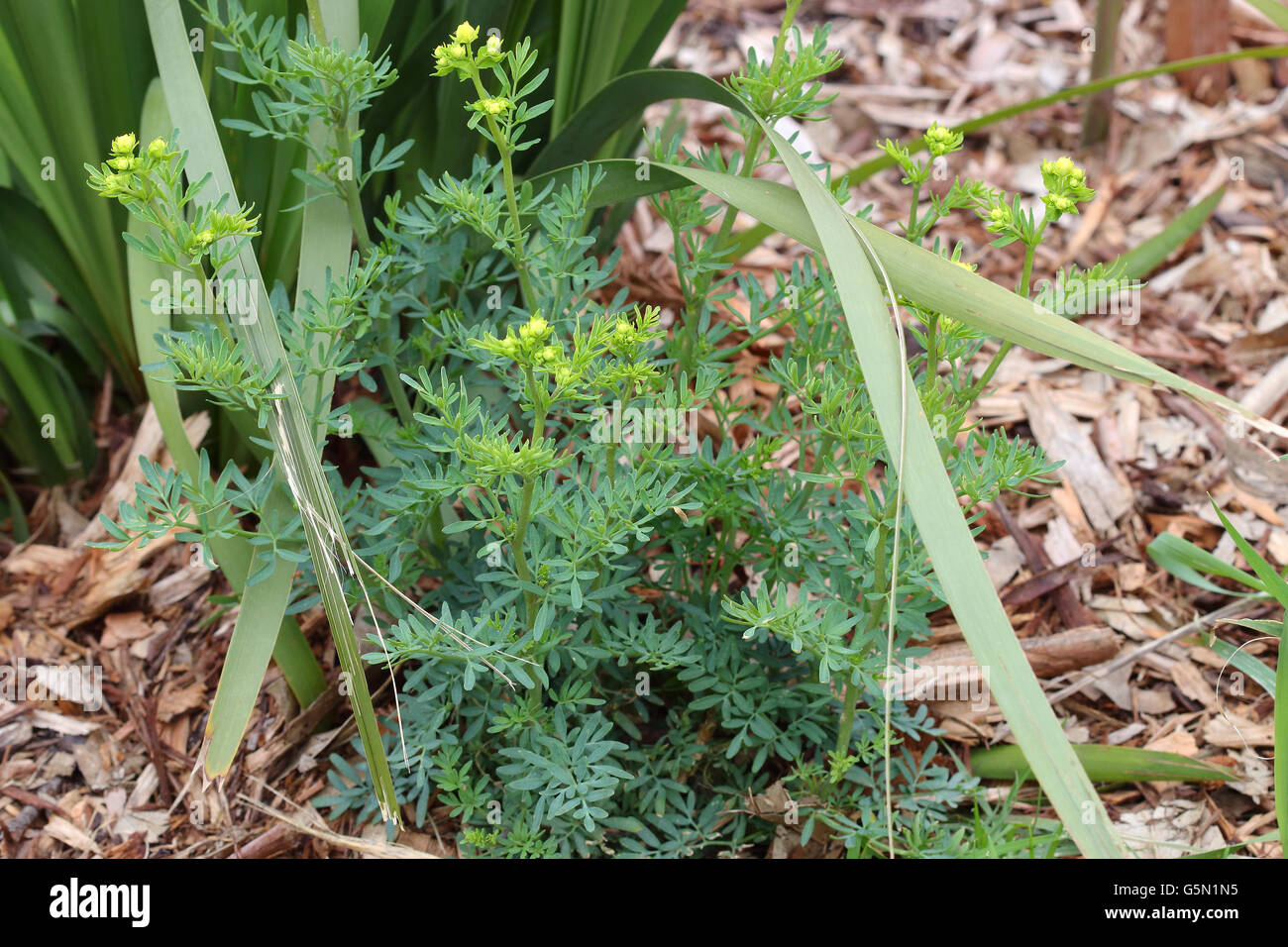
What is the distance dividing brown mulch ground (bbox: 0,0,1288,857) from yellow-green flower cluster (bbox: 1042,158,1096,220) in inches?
22.0

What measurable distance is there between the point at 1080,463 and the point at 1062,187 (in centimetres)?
96

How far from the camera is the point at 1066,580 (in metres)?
1.81

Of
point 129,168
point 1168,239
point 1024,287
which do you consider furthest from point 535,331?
point 1168,239

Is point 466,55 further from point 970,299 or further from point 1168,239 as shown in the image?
point 1168,239

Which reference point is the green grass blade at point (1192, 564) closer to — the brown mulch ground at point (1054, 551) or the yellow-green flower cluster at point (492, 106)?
the brown mulch ground at point (1054, 551)

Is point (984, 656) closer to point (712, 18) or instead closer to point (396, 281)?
point (396, 281)

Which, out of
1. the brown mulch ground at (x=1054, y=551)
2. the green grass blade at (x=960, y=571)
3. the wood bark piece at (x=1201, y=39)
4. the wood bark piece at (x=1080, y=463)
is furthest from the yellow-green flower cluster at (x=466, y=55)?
the wood bark piece at (x=1201, y=39)

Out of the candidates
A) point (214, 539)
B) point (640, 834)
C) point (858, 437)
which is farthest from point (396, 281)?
point (640, 834)

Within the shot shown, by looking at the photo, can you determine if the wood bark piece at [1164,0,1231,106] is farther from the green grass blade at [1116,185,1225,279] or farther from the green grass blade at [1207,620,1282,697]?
the green grass blade at [1207,620,1282,697]

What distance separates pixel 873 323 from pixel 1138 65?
224cm

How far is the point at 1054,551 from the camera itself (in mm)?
1856

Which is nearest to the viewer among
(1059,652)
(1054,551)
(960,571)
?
(960,571)

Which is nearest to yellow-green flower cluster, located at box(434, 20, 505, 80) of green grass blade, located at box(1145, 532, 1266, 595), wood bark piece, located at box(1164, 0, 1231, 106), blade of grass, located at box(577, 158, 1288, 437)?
blade of grass, located at box(577, 158, 1288, 437)

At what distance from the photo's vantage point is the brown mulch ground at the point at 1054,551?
154 centimetres
